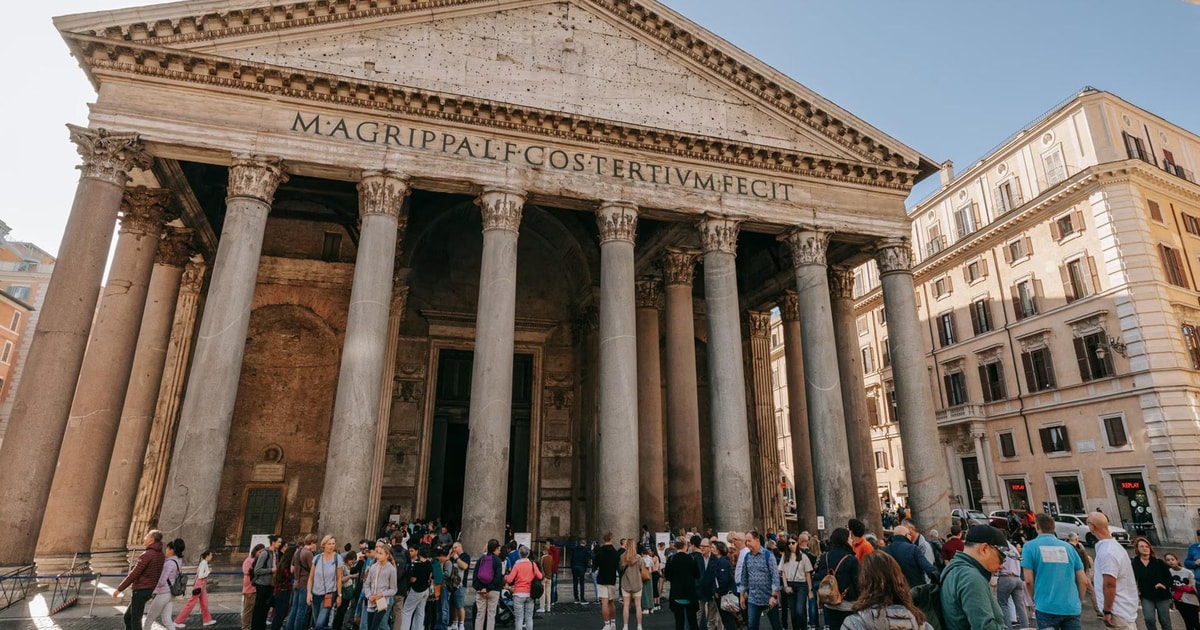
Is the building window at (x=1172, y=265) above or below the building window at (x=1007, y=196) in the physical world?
below

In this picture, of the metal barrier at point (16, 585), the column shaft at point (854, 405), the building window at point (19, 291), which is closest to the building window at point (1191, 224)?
the column shaft at point (854, 405)

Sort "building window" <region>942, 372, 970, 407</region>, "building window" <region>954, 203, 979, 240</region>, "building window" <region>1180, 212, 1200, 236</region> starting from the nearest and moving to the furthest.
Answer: "building window" <region>1180, 212, 1200, 236</region>, "building window" <region>942, 372, 970, 407</region>, "building window" <region>954, 203, 979, 240</region>

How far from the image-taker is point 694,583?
23.6 feet

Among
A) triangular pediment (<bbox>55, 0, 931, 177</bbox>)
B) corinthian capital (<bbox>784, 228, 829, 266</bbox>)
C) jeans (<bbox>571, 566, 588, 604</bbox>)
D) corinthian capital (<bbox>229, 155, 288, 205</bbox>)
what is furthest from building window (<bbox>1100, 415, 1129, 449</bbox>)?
corinthian capital (<bbox>229, 155, 288, 205</bbox>)

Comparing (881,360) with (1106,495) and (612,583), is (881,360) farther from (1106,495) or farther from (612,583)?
(612,583)

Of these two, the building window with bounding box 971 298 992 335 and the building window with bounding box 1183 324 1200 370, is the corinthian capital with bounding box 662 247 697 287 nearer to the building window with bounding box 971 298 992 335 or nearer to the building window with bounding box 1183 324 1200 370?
the building window with bounding box 1183 324 1200 370

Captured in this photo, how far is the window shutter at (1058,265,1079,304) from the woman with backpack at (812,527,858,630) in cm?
2312

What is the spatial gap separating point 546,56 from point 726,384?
327 inches

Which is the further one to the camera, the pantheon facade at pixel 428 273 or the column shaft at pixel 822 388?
the column shaft at pixel 822 388

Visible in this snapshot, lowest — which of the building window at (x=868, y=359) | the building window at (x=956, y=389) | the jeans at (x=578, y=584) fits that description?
the jeans at (x=578, y=584)

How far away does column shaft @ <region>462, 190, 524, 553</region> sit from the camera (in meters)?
10.9

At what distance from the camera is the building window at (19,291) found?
138 feet

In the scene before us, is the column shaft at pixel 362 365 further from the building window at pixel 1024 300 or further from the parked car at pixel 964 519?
the building window at pixel 1024 300

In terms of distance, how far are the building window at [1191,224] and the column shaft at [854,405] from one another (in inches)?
618
